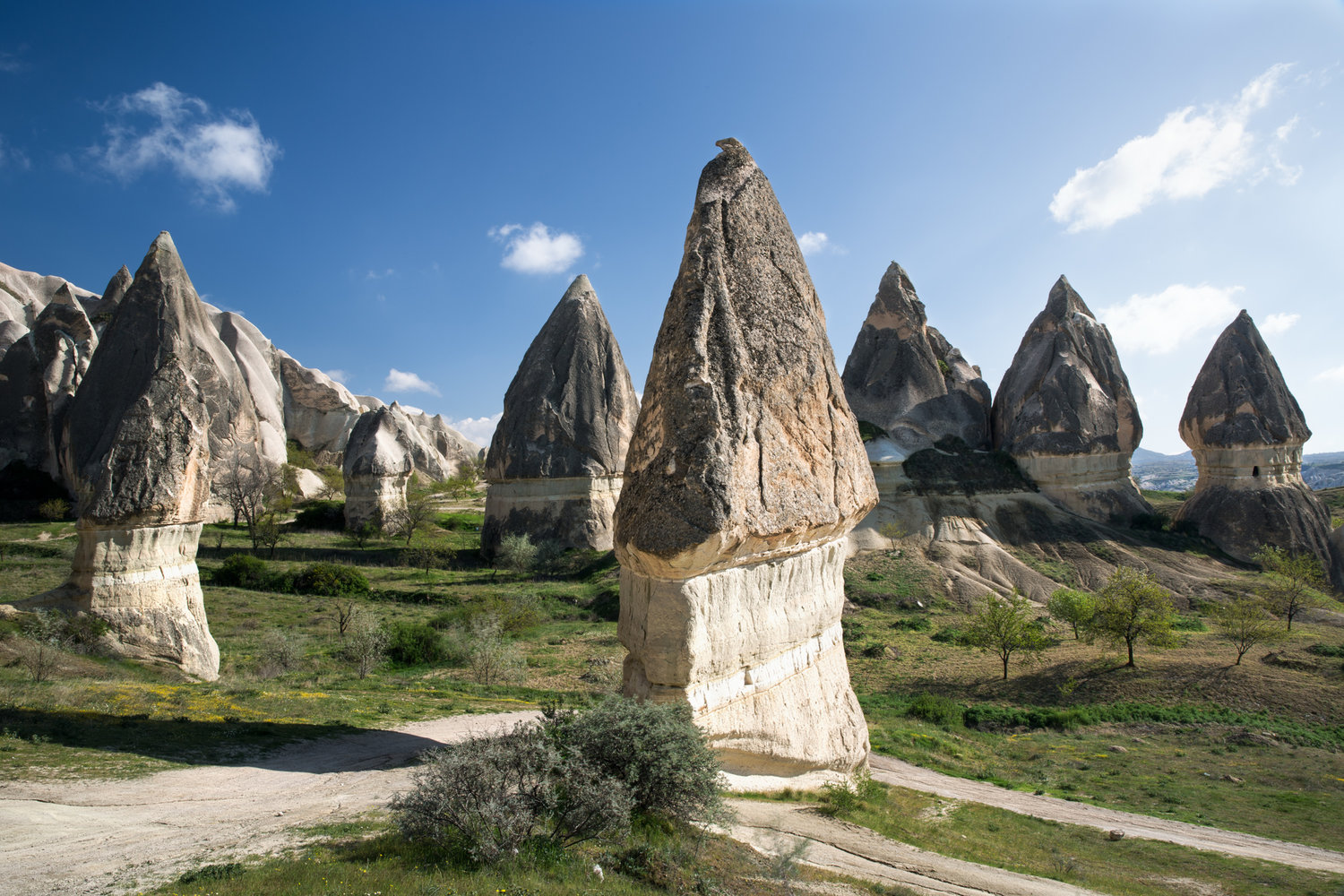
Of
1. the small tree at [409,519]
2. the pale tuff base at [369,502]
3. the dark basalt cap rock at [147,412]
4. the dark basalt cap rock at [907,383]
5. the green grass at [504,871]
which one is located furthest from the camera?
the pale tuff base at [369,502]

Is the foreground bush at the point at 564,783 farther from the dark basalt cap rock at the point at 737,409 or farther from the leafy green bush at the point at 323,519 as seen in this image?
the leafy green bush at the point at 323,519

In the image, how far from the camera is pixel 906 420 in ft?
94.3

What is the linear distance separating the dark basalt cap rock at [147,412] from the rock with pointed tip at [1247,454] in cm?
3482

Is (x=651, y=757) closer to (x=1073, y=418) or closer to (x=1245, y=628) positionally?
(x=1245, y=628)

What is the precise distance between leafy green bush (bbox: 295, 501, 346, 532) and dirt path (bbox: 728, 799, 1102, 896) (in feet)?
102

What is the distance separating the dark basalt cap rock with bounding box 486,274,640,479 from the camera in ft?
93.4

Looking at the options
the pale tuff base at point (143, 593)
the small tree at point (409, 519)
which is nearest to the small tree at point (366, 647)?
the pale tuff base at point (143, 593)

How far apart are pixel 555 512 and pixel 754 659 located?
72.3 feet

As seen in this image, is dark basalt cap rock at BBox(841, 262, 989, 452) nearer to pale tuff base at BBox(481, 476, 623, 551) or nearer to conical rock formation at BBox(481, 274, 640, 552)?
conical rock formation at BBox(481, 274, 640, 552)

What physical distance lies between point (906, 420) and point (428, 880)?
1079 inches

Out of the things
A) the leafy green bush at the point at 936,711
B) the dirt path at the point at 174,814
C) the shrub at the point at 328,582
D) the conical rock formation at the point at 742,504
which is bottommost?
the leafy green bush at the point at 936,711

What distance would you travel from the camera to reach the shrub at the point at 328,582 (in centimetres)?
2067

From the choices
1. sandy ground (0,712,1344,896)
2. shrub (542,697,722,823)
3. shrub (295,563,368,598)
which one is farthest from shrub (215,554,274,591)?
shrub (542,697,722,823)

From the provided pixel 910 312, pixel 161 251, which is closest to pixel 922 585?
pixel 910 312
